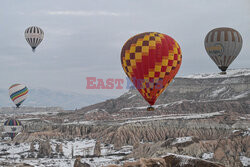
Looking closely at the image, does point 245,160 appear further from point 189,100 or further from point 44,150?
point 189,100

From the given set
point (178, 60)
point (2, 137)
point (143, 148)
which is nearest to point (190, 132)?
point (143, 148)

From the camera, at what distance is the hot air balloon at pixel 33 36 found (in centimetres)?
A: 10425

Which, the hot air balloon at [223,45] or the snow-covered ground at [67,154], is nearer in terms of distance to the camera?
the hot air balloon at [223,45]

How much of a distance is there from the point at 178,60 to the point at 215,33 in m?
16.9

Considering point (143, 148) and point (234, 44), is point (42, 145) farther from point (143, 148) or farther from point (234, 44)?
point (234, 44)

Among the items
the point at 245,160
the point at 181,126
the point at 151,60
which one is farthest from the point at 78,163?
the point at 181,126

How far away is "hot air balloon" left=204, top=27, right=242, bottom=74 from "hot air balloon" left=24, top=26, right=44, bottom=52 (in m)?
57.2

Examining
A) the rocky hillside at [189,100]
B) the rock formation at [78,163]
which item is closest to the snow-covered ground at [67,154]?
the rock formation at [78,163]

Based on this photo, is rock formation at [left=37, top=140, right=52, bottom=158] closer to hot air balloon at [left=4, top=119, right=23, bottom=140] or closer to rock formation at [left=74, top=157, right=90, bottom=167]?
rock formation at [left=74, top=157, right=90, bottom=167]

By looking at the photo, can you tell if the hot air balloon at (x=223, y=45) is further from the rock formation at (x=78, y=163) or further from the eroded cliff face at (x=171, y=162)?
the eroded cliff face at (x=171, y=162)

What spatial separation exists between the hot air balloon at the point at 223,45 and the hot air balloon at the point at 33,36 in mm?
57185

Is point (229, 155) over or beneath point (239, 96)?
beneath

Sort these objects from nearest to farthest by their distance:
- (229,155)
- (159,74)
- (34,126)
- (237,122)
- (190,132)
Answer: (159,74) < (229,155) < (190,132) < (237,122) < (34,126)

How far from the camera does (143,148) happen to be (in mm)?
70812
